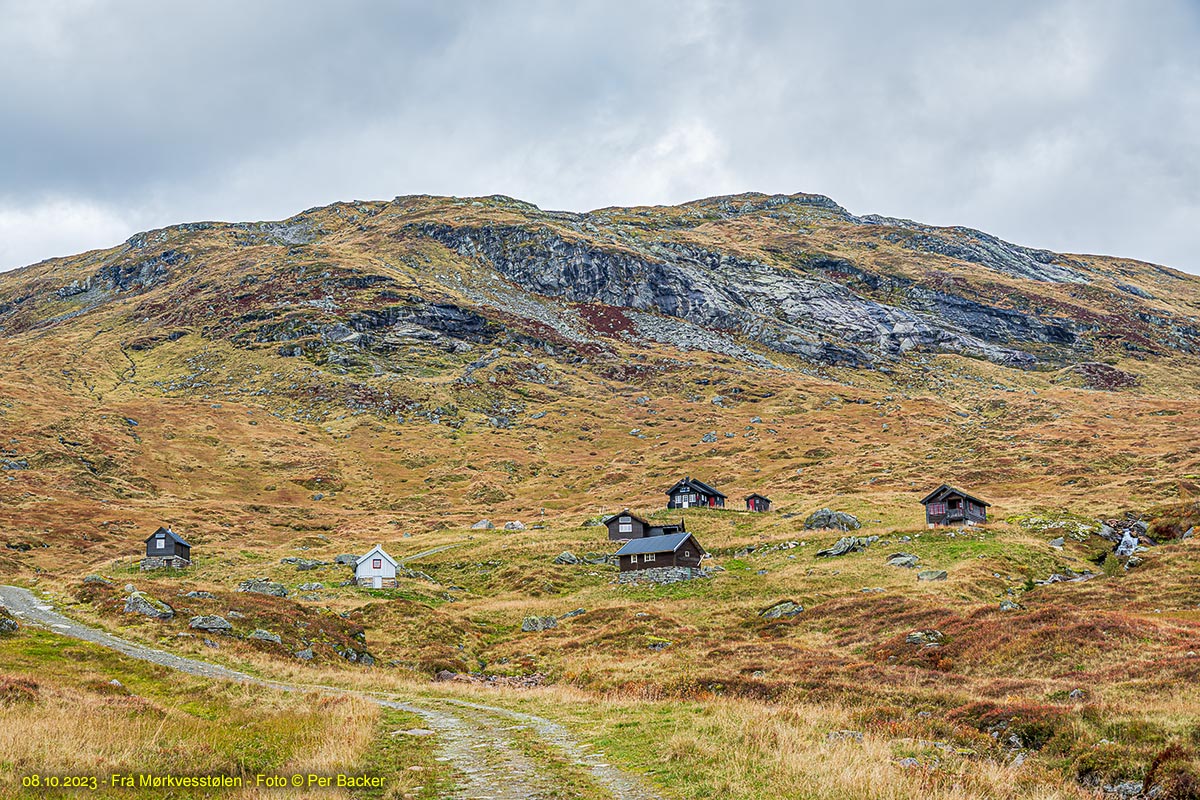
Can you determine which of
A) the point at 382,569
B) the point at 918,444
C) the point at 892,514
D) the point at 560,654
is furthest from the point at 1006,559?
the point at 918,444

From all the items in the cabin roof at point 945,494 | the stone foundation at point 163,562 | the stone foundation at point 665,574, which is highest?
the cabin roof at point 945,494

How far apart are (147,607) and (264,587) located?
18165 millimetres

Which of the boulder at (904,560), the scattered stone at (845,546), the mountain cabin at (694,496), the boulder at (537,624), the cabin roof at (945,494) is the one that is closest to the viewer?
the boulder at (537,624)

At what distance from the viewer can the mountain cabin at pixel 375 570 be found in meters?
68.8

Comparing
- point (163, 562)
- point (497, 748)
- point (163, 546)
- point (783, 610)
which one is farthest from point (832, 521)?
point (163, 546)

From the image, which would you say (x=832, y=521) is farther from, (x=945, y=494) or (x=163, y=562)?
(x=163, y=562)

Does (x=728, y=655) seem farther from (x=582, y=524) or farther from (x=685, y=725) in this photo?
(x=582, y=524)

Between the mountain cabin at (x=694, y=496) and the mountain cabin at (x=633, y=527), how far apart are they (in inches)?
521

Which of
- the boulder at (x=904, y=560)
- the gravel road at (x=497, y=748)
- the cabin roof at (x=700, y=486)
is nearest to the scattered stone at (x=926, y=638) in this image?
the gravel road at (x=497, y=748)

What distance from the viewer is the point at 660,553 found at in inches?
2729

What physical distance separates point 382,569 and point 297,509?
47.4 m

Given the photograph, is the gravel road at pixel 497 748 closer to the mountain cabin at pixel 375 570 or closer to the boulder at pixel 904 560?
the mountain cabin at pixel 375 570

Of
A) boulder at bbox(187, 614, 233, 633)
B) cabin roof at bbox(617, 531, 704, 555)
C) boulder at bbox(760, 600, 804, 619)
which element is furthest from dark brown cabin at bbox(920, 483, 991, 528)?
boulder at bbox(187, 614, 233, 633)

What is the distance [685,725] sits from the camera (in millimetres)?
19516
